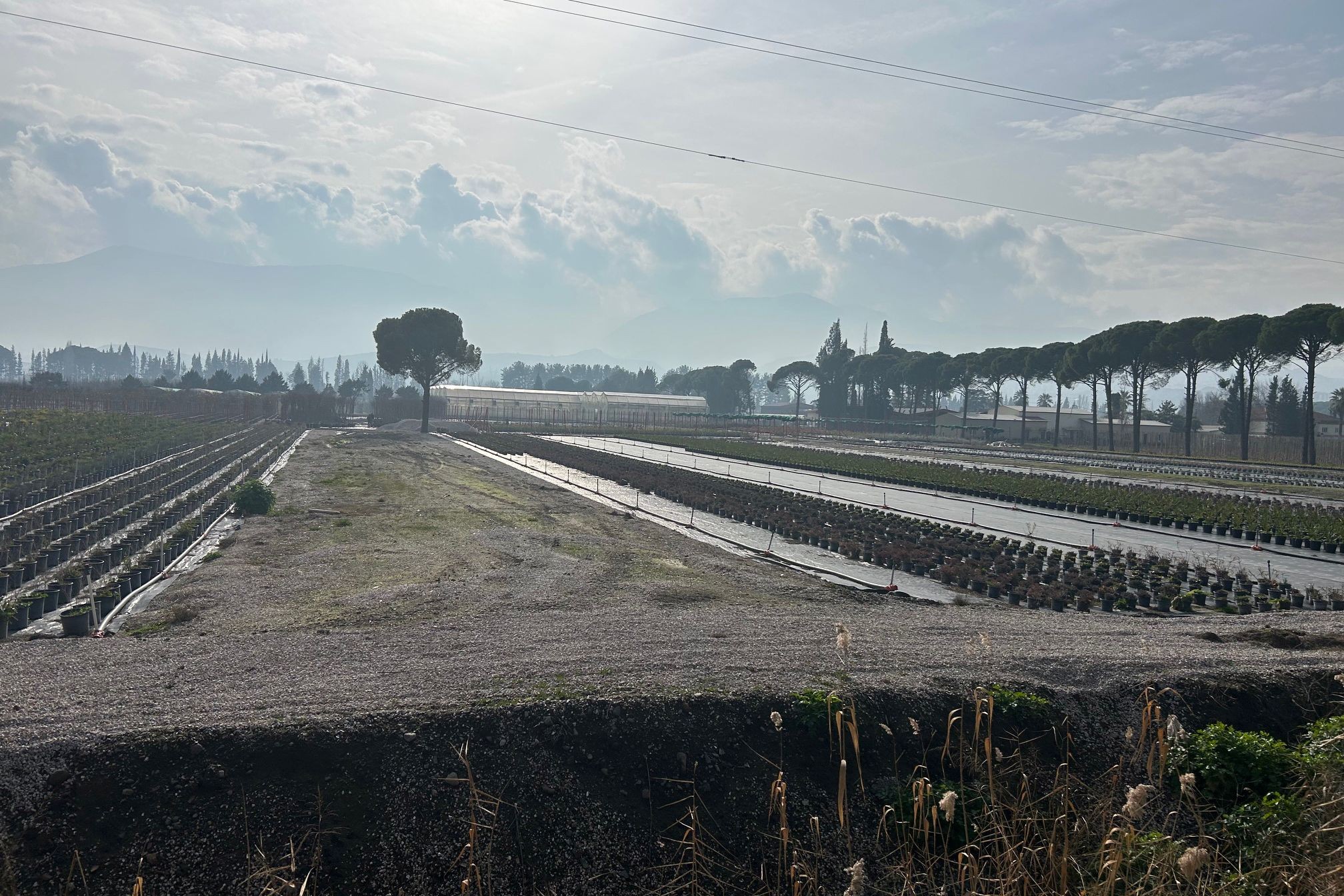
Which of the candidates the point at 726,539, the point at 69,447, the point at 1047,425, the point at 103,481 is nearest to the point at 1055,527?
the point at 726,539

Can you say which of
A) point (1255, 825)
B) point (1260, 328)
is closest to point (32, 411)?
point (1255, 825)

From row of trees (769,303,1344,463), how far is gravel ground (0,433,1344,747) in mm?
53966

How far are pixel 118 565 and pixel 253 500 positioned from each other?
6.63 metres

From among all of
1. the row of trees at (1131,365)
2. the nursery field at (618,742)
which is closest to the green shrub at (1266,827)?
the nursery field at (618,742)

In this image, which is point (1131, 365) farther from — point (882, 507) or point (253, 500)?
point (253, 500)

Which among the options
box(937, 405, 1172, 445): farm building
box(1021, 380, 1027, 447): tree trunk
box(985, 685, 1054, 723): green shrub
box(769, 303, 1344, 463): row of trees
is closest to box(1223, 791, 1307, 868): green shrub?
box(985, 685, 1054, 723): green shrub

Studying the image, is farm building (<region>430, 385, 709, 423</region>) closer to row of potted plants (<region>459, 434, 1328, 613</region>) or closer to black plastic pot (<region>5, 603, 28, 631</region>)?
row of potted plants (<region>459, 434, 1328, 613</region>)

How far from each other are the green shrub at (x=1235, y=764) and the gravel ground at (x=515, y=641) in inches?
53.9

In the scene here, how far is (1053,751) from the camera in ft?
25.7

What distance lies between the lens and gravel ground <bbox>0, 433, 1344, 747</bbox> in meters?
7.65

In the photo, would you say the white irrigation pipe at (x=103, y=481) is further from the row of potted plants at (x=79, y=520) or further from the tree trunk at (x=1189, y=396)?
the tree trunk at (x=1189, y=396)

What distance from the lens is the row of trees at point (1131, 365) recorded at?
57.5 m

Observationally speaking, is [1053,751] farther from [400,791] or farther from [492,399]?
[492,399]

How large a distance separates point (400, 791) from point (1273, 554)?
75.6 feet
